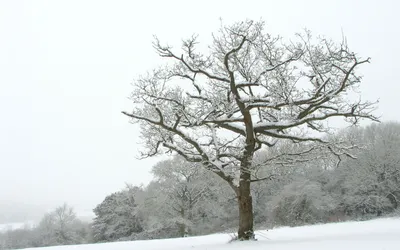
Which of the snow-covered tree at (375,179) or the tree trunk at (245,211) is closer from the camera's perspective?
the tree trunk at (245,211)

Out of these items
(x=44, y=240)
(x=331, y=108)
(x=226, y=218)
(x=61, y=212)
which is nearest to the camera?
(x=331, y=108)

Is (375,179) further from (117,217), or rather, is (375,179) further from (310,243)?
(310,243)

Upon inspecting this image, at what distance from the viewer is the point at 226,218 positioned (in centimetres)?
4691

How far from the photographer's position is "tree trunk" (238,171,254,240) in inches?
496

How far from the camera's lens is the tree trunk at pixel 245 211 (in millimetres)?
12595

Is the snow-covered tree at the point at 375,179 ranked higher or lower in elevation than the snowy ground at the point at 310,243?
higher

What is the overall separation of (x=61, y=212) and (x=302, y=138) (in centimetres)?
5698

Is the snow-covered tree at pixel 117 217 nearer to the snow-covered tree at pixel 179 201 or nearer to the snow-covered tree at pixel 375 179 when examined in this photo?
the snow-covered tree at pixel 179 201

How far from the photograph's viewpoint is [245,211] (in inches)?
503

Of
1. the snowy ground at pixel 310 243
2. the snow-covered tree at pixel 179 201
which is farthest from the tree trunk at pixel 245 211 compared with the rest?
the snow-covered tree at pixel 179 201

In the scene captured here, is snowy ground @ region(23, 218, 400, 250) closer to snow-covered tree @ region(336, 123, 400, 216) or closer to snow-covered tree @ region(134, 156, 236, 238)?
snow-covered tree @ region(134, 156, 236, 238)

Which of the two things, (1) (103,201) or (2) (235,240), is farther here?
(1) (103,201)

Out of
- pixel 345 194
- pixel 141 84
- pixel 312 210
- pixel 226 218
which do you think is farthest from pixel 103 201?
pixel 141 84

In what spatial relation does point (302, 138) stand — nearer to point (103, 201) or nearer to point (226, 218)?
point (226, 218)
